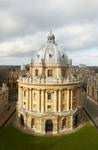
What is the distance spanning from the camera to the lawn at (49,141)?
42.4m

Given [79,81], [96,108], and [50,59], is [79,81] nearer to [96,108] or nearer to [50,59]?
[50,59]

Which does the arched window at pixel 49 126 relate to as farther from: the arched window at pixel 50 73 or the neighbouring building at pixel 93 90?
the neighbouring building at pixel 93 90

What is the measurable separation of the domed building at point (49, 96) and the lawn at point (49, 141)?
12.2 feet

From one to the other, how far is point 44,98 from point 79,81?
1003 centimetres

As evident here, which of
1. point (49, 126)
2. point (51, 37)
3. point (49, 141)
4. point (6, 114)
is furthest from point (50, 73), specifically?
point (6, 114)

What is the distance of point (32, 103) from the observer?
5366 cm

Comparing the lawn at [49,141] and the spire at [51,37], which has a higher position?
the spire at [51,37]

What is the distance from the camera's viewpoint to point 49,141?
46.1m

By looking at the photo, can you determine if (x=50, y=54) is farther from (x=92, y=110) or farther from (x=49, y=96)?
(x=92, y=110)

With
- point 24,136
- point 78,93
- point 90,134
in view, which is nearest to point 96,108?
point 78,93

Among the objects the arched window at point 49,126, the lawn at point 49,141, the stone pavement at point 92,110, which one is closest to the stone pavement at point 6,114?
the lawn at point 49,141

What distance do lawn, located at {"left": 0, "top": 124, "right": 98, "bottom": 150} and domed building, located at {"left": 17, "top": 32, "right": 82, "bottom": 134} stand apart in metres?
3.71

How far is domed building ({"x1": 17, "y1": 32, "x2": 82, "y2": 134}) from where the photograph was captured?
51281 millimetres

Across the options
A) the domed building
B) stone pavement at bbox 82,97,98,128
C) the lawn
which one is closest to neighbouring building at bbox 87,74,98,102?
stone pavement at bbox 82,97,98,128
